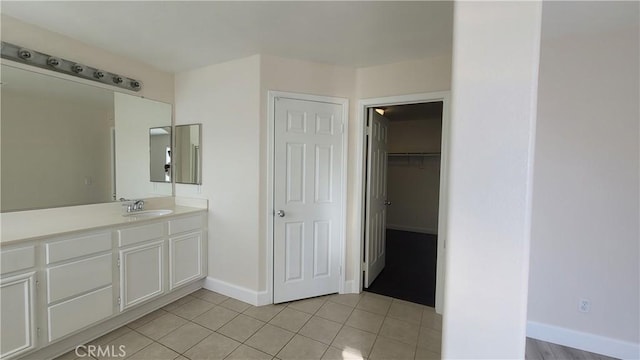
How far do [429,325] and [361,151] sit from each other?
5.65ft

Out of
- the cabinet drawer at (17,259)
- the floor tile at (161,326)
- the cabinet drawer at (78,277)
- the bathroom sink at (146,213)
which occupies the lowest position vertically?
the floor tile at (161,326)

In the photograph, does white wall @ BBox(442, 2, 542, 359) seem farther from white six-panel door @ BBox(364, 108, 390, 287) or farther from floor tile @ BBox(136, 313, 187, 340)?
floor tile @ BBox(136, 313, 187, 340)

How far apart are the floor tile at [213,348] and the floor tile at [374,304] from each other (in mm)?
1203

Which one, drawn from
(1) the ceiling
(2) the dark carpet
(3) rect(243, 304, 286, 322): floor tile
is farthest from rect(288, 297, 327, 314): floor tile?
(1) the ceiling

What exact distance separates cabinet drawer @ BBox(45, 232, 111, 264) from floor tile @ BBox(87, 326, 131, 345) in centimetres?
71

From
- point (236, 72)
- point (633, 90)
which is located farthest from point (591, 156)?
point (236, 72)

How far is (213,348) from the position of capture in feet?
6.34

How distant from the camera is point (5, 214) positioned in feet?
6.01

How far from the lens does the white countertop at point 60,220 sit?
1.72 metres

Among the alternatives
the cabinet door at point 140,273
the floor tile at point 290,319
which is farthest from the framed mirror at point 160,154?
the floor tile at point 290,319

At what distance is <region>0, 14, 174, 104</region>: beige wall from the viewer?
188 centimetres

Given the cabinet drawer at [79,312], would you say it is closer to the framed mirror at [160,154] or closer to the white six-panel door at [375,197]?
the framed mirror at [160,154]

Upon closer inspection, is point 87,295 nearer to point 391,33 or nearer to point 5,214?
point 5,214

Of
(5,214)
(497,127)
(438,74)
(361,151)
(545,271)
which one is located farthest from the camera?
(361,151)
